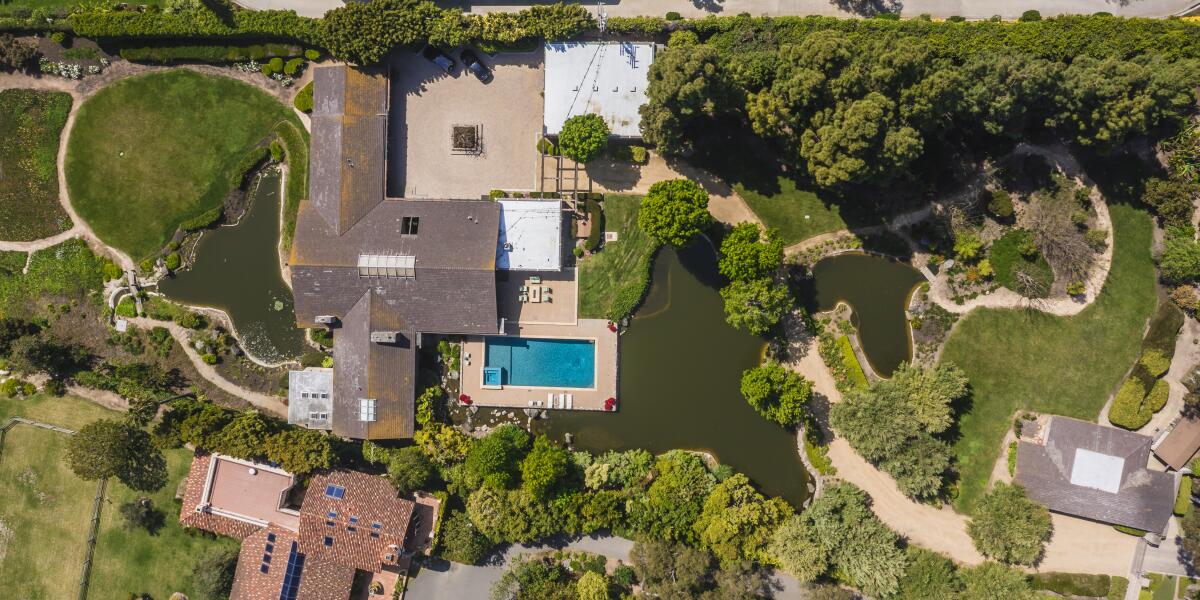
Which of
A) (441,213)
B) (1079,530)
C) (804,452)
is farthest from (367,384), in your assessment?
(1079,530)

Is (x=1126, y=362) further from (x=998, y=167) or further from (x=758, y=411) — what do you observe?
(x=758, y=411)

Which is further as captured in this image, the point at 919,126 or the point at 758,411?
the point at 758,411

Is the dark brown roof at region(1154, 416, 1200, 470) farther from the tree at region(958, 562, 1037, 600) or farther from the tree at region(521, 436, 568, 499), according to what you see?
the tree at region(521, 436, 568, 499)

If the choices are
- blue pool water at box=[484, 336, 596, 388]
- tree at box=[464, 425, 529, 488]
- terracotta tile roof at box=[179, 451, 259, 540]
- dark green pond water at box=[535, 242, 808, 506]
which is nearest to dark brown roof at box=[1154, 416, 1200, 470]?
dark green pond water at box=[535, 242, 808, 506]

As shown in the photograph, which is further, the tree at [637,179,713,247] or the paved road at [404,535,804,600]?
the paved road at [404,535,804,600]

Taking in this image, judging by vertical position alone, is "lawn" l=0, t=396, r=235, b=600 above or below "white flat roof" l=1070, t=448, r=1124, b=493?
below

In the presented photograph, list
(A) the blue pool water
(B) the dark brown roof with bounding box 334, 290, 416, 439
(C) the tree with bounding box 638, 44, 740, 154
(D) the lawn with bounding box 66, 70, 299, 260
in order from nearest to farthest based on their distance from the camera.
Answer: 1. (C) the tree with bounding box 638, 44, 740, 154
2. (B) the dark brown roof with bounding box 334, 290, 416, 439
3. (A) the blue pool water
4. (D) the lawn with bounding box 66, 70, 299, 260

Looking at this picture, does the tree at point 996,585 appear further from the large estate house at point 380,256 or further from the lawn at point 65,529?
the lawn at point 65,529

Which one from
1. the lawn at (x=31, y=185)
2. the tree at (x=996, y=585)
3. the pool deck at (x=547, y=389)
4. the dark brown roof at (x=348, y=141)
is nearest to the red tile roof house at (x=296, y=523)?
the pool deck at (x=547, y=389)
